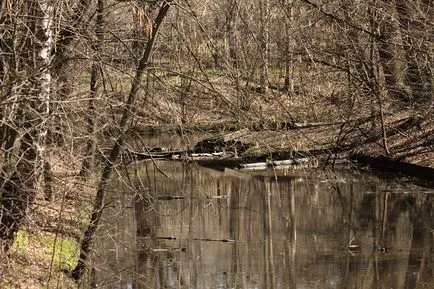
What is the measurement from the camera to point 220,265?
44.1 feet

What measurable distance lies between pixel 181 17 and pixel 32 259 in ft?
12.3

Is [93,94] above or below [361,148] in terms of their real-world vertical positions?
above

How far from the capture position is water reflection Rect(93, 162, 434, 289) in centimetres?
1243

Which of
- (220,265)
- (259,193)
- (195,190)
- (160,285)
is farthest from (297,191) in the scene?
(160,285)

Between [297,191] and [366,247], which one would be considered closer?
[366,247]

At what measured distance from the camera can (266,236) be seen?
1584cm

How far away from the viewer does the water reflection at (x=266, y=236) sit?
489 inches

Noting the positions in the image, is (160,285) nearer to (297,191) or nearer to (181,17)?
(181,17)

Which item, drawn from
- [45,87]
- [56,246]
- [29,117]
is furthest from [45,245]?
[45,87]

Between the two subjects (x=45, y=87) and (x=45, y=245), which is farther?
(x=45, y=245)

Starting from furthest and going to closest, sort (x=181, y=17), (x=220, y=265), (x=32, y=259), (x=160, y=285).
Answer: (x=220, y=265)
(x=160, y=285)
(x=32, y=259)
(x=181, y=17)

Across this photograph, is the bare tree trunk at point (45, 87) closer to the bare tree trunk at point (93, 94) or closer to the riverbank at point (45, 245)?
the riverbank at point (45, 245)

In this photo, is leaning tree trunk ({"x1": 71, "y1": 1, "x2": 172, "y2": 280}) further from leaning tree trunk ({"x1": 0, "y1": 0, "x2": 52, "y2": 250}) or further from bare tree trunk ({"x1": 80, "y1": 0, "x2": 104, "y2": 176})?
leaning tree trunk ({"x1": 0, "y1": 0, "x2": 52, "y2": 250})

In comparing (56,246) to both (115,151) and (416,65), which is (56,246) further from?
(416,65)
